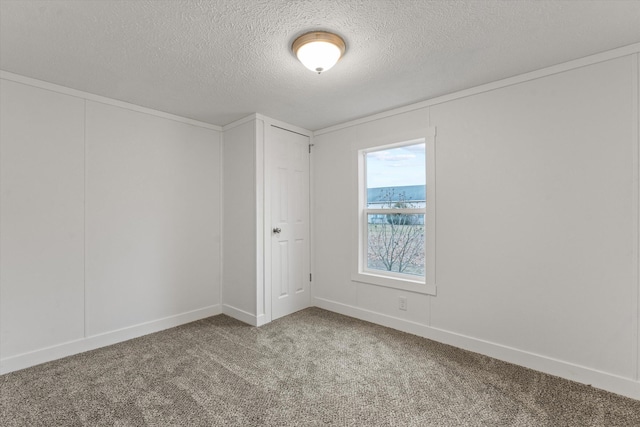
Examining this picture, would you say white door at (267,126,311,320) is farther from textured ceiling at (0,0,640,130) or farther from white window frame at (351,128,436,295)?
textured ceiling at (0,0,640,130)

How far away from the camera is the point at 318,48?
6.25 feet

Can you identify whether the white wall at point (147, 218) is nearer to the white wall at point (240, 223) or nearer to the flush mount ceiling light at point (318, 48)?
the white wall at point (240, 223)

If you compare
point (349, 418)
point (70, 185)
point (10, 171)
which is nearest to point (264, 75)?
point (70, 185)

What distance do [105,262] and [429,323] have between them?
3.13m

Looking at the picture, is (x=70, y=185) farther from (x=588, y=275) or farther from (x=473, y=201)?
(x=588, y=275)

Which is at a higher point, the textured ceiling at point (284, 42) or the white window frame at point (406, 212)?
the textured ceiling at point (284, 42)

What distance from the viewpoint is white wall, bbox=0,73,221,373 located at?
2.39 meters

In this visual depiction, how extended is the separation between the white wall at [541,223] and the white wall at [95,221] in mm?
2336

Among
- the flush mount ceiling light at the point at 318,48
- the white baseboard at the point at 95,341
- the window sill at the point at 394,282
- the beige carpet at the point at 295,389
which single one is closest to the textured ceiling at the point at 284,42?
the flush mount ceiling light at the point at 318,48

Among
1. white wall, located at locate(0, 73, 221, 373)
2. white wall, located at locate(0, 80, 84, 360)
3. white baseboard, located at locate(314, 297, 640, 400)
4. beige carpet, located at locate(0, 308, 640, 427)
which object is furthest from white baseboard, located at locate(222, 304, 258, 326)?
white wall, located at locate(0, 80, 84, 360)

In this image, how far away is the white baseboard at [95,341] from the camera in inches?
92.8

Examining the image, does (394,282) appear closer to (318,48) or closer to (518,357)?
(518,357)

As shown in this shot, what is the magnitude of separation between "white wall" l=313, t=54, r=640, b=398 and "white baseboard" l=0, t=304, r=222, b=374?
7.43 feet

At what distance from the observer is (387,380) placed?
2.20 m
